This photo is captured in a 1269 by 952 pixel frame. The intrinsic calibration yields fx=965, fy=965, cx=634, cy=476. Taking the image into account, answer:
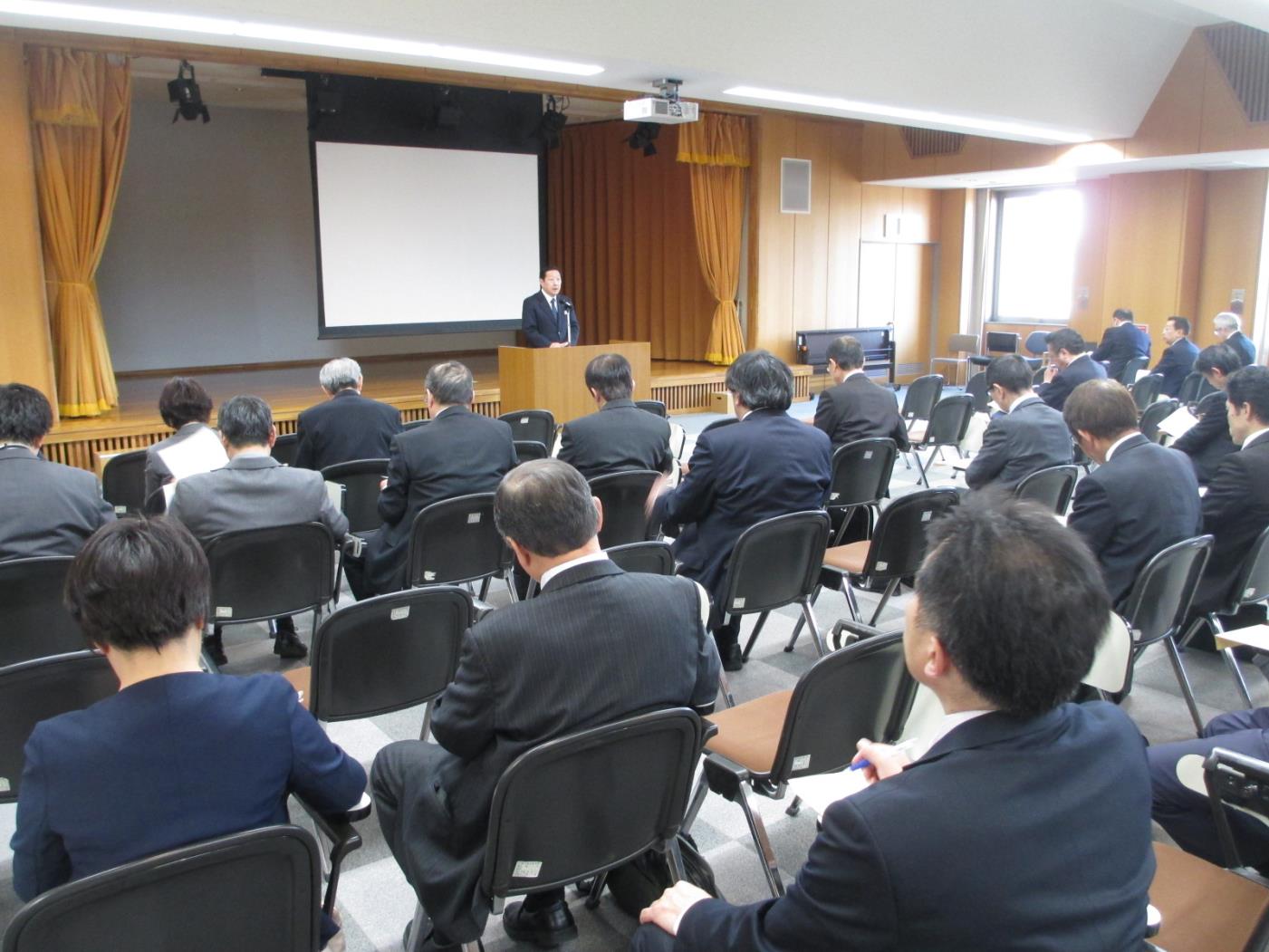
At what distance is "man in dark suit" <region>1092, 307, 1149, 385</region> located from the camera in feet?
31.2

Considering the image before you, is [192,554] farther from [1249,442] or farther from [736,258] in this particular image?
[736,258]

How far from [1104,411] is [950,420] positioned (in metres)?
3.73

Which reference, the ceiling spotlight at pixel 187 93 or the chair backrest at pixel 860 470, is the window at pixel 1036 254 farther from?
the ceiling spotlight at pixel 187 93

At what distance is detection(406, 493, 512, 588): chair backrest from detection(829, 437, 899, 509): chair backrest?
167 cm

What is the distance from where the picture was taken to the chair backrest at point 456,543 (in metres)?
3.62

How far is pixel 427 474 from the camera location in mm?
3863

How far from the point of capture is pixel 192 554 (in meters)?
1.59

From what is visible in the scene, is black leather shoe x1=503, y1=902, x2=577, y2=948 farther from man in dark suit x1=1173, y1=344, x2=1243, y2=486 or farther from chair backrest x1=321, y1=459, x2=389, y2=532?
man in dark suit x1=1173, y1=344, x2=1243, y2=486

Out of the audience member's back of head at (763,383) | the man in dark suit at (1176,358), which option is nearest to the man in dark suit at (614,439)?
the audience member's back of head at (763,383)

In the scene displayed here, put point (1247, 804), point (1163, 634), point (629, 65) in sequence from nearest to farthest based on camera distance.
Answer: point (1247, 804)
point (1163, 634)
point (629, 65)

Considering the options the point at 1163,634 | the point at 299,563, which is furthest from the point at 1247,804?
the point at 299,563

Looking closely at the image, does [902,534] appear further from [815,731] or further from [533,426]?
[533,426]

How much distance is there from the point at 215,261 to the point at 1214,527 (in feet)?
35.6

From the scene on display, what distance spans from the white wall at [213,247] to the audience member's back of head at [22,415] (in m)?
6.98
